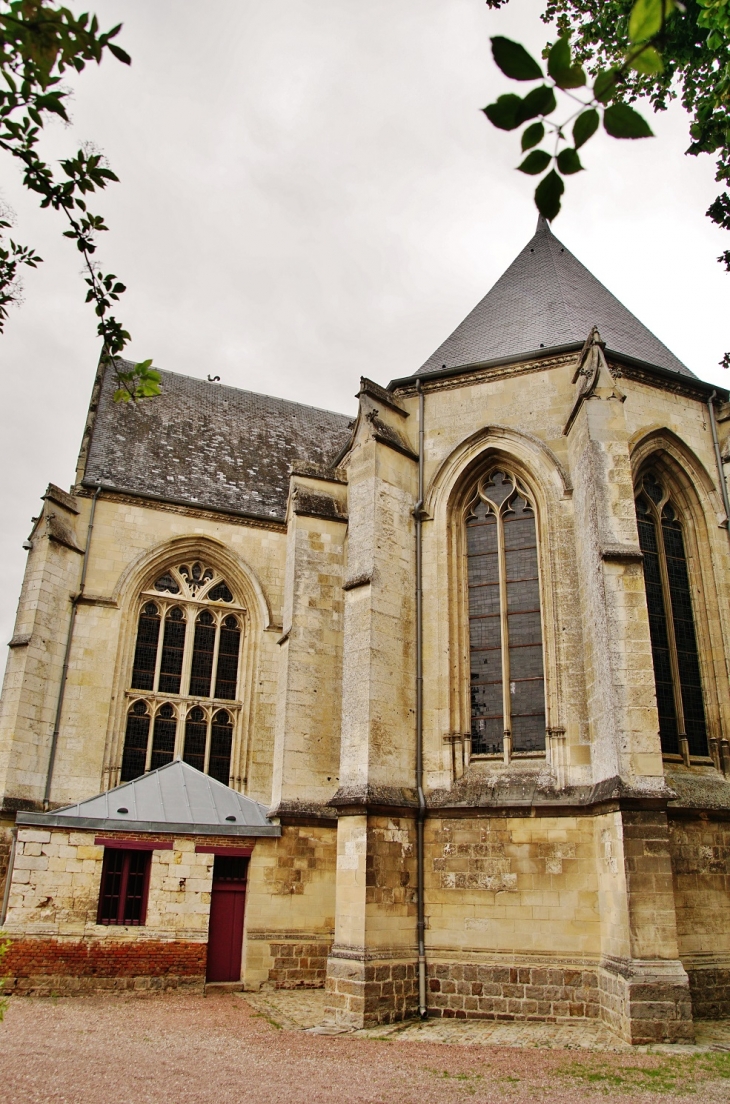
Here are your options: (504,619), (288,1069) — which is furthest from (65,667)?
(288,1069)

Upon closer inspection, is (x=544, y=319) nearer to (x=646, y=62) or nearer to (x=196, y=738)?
(x=196, y=738)

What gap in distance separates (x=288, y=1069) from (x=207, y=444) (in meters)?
13.2

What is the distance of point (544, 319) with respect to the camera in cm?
1309

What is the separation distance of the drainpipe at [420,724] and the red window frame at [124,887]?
12.6 feet

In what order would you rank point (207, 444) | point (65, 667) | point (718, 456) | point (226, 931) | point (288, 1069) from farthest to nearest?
point (207, 444) → point (65, 667) → point (718, 456) → point (226, 931) → point (288, 1069)

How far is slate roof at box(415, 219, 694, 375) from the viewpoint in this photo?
41.8 feet

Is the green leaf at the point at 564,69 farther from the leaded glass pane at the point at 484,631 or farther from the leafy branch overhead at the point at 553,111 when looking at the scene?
the leaded glass pane at the point at 484,631

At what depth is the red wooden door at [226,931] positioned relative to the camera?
11.5 meters

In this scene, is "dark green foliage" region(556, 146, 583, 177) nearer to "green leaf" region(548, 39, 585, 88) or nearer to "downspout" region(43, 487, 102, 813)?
"green leaf" region(548, 39, 585, 88)

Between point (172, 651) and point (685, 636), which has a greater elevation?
point (172, 651)

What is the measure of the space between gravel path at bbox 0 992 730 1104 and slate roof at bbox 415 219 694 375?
9046 millimetres

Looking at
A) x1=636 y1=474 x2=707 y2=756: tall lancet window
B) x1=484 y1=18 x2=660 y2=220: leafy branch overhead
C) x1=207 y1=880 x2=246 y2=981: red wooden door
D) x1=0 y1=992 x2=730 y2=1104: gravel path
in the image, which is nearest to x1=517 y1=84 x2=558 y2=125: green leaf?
x1=484 y1=18 x2=660 y2=220: leafy branch overhead

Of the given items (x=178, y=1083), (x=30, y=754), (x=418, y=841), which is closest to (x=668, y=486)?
(x=418, y=841)

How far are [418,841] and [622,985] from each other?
9.43 feet
